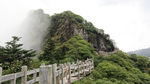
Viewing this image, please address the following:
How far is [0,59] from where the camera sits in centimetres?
1243

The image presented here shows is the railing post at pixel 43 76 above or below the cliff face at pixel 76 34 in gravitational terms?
below

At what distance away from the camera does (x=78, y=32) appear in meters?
31.1

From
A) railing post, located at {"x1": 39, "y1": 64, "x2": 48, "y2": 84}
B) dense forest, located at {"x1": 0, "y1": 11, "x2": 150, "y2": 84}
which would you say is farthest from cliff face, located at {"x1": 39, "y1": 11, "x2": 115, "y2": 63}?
railing post, located at {"x1": 39, "y1": 64, "x2": 48, "y2": 84}

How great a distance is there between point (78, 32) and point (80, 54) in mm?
10049

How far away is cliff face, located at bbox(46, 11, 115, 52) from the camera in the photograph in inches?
1251

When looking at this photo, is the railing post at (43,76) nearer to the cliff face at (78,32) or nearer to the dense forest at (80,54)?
the dense forest at (80,54)

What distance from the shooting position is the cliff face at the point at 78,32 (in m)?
31.8

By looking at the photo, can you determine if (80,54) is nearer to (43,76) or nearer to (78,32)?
(78,32)

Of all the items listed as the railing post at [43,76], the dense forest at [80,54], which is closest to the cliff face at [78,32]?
the dense forest at [80,54]

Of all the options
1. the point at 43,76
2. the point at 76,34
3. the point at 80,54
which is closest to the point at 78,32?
the point at 76,34

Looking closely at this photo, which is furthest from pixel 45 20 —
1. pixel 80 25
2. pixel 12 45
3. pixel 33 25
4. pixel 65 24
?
pixel 12 45

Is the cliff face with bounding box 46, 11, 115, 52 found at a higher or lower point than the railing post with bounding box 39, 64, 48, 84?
higher

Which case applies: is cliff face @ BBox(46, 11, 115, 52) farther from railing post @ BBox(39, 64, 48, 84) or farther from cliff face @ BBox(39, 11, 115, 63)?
railing post @ BBox(39, 64, 48, 84)

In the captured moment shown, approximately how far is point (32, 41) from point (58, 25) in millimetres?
9943
